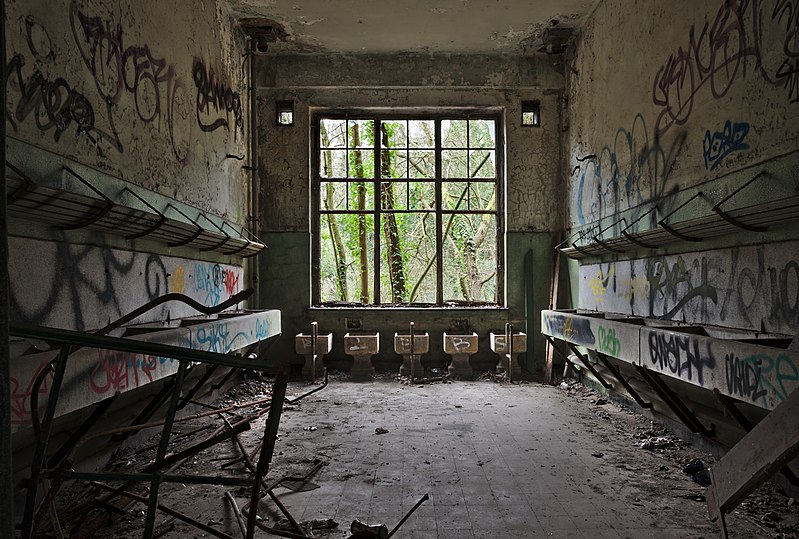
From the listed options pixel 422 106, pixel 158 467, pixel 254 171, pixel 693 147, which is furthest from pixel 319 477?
pixel 422 106

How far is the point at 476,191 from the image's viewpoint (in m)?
9.09

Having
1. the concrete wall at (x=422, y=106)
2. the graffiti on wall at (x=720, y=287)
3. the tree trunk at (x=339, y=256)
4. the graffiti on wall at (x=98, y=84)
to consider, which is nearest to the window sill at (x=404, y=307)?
the concrete wall at (x=422, y=106)

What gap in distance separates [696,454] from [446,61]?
6422mm

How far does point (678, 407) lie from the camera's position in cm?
420

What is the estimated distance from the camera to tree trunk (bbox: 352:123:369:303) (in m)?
8.74

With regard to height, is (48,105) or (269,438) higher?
(48,105)

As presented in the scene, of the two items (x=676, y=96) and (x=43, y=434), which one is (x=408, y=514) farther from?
(x=676, y=96)

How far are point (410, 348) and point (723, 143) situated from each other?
15.4ft

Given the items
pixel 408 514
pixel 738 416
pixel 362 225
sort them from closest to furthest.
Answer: pixel 408 514 → pixel 738 416 → pixel 362 225

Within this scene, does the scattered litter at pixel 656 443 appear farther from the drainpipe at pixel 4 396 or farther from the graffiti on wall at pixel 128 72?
the graffiti on wall at pixel 128 72

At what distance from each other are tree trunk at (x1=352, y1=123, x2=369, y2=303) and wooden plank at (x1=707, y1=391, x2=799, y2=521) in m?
6.83

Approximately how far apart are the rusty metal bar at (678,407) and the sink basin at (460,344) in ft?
11.3

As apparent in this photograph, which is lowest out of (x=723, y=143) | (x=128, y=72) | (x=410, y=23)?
(x=723, y=143)

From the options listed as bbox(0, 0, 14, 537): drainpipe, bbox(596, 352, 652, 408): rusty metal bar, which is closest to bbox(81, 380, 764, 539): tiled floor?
bbox(596, 352, 652, 408): rusty metal bar
